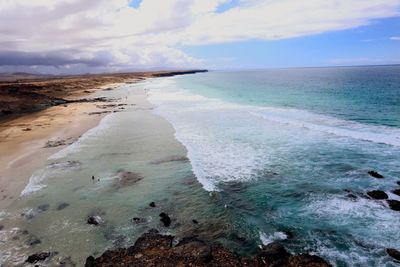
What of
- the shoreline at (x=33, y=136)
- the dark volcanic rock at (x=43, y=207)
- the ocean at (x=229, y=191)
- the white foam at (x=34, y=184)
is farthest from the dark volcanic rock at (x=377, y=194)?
the shoreline at (x=33, y=136)

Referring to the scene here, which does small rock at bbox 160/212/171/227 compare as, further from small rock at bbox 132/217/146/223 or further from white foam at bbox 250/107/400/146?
white foam at bbox 250/107/400/146

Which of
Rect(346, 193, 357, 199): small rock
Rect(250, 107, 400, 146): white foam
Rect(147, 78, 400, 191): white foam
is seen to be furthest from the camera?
Rect(250, 107, 400, 146): white foam

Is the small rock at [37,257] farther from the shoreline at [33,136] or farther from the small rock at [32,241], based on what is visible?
the shoreline at [33,136]

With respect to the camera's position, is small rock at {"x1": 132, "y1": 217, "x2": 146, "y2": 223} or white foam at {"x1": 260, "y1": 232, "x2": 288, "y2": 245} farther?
small rock at {"x1": 132, "y1": 217, "x2": 146, "y2": 223}

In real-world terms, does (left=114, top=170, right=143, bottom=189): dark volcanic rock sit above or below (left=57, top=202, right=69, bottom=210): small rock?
below

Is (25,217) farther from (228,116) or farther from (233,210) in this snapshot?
(228,116)

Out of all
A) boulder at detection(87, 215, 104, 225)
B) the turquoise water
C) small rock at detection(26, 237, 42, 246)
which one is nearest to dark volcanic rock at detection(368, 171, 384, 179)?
the turquoise water

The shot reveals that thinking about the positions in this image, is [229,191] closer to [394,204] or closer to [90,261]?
[394,204]
